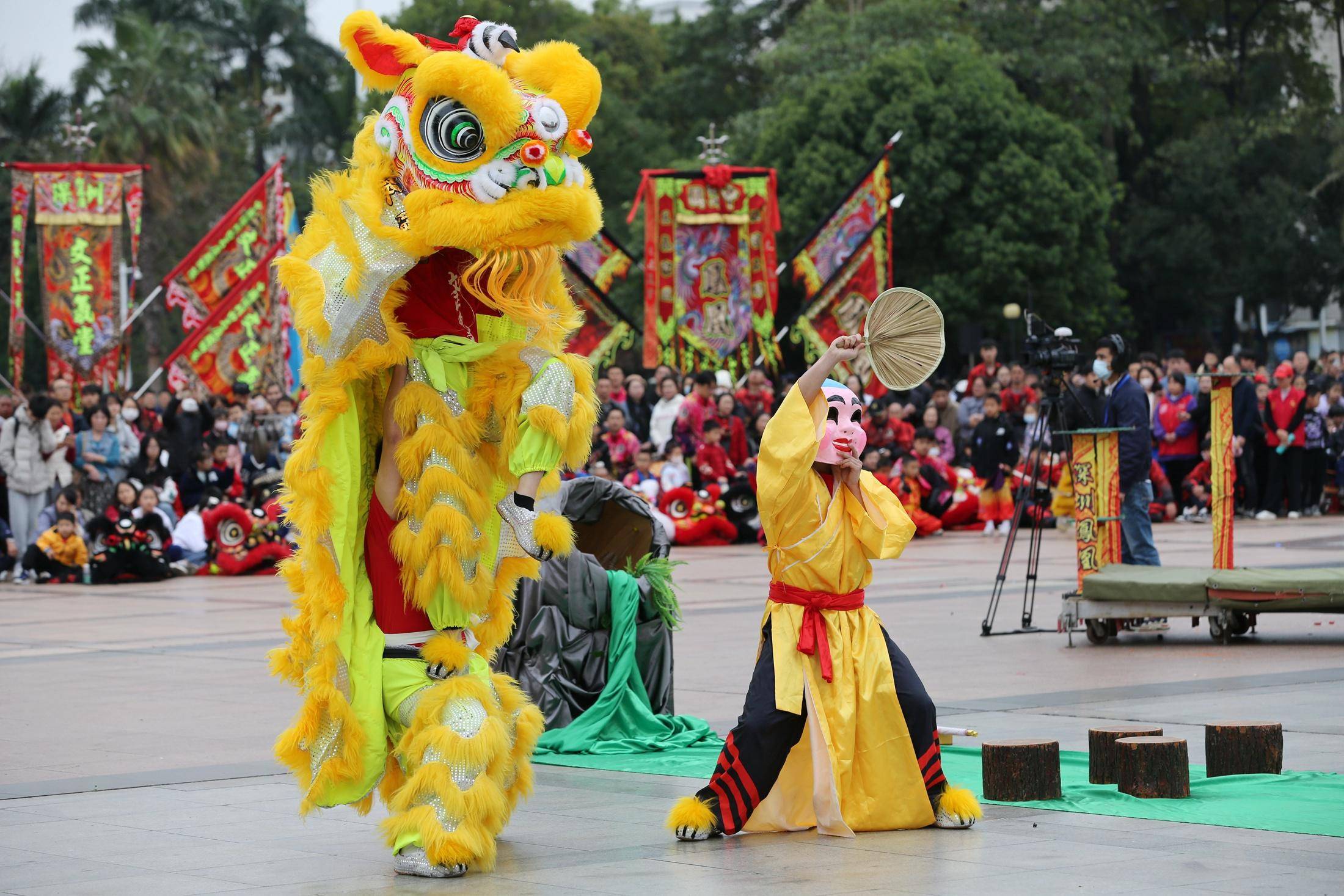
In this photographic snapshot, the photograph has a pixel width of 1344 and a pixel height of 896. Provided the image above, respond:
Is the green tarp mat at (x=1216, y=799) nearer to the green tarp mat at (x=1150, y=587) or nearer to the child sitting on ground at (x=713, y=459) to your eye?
the green tarp mat at (x=1150, y=587)

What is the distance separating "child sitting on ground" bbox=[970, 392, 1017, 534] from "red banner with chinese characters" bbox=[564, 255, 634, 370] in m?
4.56

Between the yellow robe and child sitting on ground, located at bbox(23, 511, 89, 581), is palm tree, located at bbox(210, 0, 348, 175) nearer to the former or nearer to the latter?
child sitting on ground, located at bbox(23, 511, 89, 581)

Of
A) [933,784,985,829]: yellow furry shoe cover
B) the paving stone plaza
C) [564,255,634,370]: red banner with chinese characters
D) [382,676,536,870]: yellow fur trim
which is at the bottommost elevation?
the paving stone plaza

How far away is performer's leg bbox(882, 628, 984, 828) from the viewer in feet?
19.1

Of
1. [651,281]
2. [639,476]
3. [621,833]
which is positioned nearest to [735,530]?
[639,476]

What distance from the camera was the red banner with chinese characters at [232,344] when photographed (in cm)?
2075

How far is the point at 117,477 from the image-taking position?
1711 cm

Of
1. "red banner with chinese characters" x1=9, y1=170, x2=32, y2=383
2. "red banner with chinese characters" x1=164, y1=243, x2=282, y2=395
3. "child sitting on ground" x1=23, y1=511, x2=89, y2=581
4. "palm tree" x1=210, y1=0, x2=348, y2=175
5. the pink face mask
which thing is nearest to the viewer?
the pink face mask

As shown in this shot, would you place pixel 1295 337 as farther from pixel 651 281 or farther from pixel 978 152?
pixel 651 281

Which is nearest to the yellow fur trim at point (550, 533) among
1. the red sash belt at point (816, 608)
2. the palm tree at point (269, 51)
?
the red sash belt at point (816, 608)

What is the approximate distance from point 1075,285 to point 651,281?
16.9m

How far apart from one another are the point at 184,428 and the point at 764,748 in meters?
13.6

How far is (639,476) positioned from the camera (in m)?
18.2

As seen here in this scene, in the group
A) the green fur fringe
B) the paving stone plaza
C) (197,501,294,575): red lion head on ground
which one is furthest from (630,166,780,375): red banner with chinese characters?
the green fur fringe
